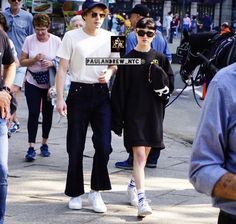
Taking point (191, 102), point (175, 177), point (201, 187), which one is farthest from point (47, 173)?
point (191, 102)

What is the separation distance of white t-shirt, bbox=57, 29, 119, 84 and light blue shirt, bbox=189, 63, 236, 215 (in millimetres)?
3718

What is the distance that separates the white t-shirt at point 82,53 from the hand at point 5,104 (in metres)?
1.30

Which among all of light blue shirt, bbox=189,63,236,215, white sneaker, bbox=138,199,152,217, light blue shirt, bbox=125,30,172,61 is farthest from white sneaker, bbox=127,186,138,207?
light blue shirt, bbox=189,63,236,215

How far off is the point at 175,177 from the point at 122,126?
5.88 ft

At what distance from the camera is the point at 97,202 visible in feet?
21.5

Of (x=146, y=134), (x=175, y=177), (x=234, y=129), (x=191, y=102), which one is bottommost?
(x=191, y=102)

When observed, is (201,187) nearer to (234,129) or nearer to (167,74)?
(234,129)

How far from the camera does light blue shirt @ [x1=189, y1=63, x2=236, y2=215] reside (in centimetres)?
279

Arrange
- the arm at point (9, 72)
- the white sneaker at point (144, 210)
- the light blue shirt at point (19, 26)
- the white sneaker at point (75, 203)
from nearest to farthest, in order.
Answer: the arm at point (9, 72) → the white sneaker at point (144, 210) → the white sneaker at point (75, 203) → the light blue shirt at point (19, 26)

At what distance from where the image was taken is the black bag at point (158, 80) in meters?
6.54

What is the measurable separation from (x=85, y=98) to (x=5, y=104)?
139 cm

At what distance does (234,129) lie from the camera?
2811 millimetres

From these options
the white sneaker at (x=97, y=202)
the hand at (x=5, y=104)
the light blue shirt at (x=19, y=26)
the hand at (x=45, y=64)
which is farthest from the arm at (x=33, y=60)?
the hand at (x=5, y=104)

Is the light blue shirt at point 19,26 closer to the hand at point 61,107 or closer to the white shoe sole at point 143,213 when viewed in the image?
the hand at point 61,107
